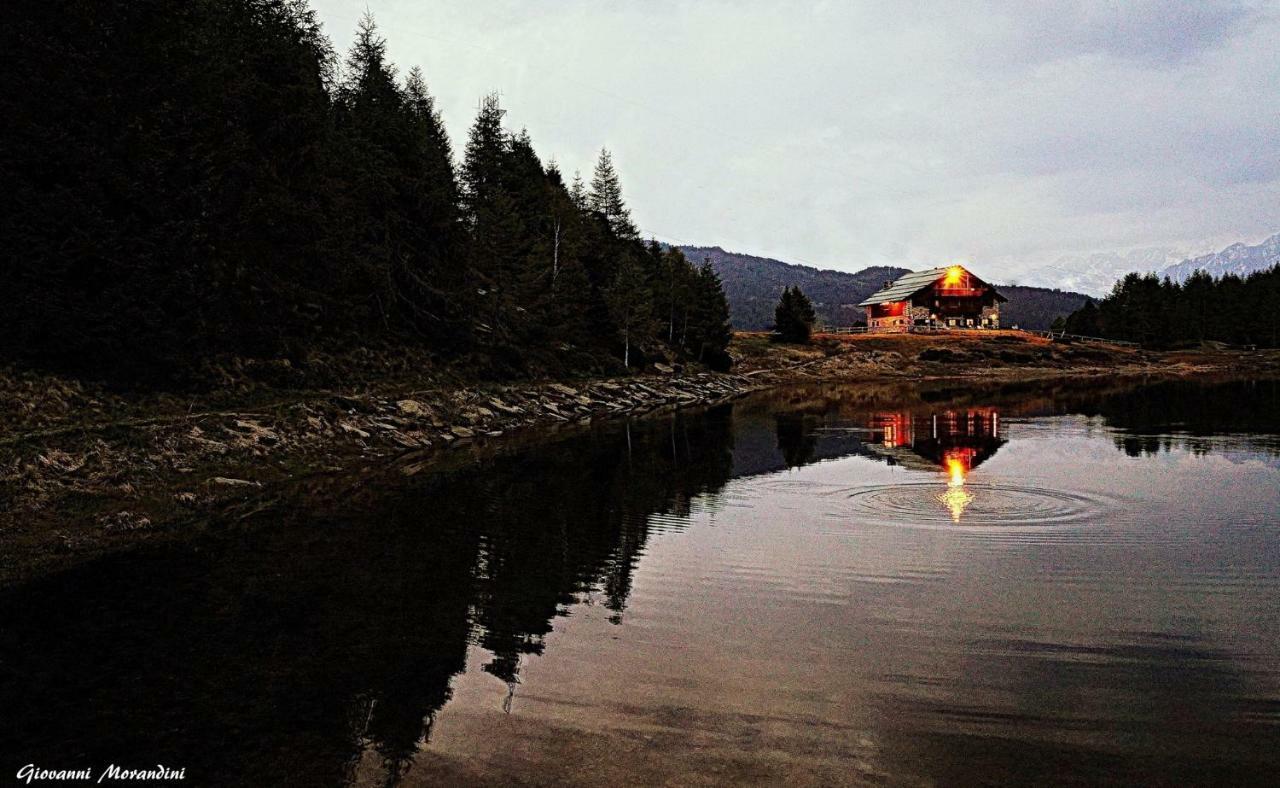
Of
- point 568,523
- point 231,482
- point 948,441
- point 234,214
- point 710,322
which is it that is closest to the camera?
point 568,523

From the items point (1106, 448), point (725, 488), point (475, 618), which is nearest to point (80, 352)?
point (475, 618)

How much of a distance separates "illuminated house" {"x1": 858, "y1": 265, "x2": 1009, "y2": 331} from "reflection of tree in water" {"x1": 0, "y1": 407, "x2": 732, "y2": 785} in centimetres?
11365

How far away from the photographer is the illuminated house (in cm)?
12644

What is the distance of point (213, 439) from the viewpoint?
23875mm

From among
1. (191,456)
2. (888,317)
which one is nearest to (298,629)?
(191,456)

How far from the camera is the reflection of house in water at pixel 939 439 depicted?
31.8 metres

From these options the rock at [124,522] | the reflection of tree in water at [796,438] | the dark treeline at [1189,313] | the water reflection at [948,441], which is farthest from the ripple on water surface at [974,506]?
the dark treeline at [1189,313]

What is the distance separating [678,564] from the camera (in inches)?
656

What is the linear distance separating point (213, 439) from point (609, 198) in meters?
74.0

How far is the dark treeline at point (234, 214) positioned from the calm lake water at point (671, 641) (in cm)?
940

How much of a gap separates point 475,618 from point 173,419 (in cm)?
1598

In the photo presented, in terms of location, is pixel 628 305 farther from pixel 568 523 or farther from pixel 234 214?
pixel 568 523

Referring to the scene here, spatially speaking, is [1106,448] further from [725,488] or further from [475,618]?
[475,618]

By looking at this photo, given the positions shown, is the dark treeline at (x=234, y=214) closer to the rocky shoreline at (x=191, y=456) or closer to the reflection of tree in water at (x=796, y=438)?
the rocky shoreline at (x=191, y=456)
